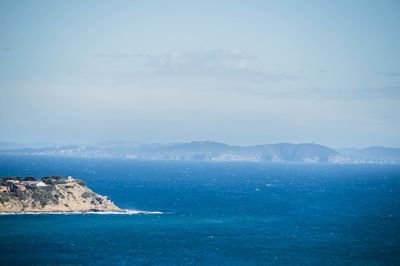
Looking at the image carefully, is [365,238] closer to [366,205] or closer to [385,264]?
[385,264]

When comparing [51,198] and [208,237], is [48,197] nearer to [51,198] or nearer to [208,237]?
[51,198]

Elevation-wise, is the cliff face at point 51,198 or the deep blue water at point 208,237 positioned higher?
the cliff face at point 51,198

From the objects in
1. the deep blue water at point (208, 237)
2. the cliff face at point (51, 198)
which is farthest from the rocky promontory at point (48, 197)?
the deep blue water at point (208, 237)

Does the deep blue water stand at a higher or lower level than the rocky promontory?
lower

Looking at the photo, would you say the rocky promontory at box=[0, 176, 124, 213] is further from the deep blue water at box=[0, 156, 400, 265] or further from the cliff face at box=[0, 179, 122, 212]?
the deep blue water at box=[0, 156, 400, 265]

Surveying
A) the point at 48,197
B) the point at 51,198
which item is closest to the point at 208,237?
the point at 51,198

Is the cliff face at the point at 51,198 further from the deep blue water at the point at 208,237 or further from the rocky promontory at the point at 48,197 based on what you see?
the deep blue water at the point at 208,237

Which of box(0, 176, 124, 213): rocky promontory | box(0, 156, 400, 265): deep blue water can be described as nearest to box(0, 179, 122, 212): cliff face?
box(0, 176, 124, 213): rocky promontory

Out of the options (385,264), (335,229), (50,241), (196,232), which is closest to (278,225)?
(335,229)

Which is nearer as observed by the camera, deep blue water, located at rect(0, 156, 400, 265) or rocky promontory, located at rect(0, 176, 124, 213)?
deep blue water, located at rect(0, 156, 400, 265)
